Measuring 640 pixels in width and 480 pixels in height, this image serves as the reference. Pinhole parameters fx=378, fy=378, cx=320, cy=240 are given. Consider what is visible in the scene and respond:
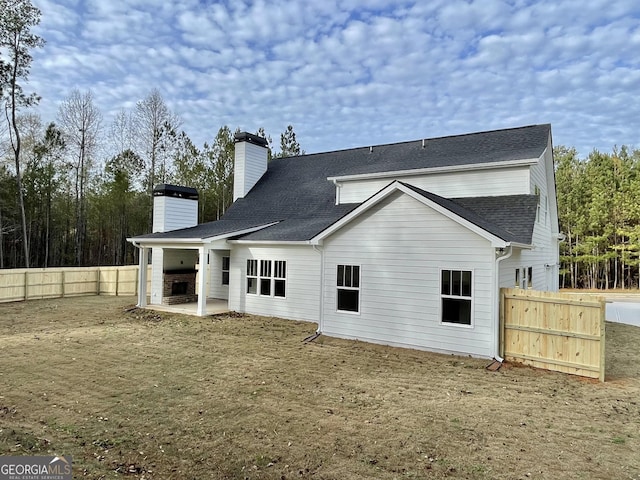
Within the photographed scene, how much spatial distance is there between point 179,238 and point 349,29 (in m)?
9.17

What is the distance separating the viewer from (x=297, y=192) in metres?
17.5

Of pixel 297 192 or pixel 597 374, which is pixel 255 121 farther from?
pixel 597 374

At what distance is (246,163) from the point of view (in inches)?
765

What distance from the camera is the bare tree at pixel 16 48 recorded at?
19.8 meters

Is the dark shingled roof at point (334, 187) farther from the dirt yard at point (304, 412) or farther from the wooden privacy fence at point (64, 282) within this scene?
the wooden privacy fence at point (64, 282)

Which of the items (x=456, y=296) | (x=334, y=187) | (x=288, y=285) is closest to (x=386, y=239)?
(x=456, y=296)

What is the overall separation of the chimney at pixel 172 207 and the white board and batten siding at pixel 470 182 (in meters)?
8.34

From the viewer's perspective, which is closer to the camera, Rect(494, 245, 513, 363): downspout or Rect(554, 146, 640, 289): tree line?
Rect(494, 245, 513, 363): downspout

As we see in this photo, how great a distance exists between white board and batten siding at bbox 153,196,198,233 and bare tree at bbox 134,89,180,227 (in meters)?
10.5

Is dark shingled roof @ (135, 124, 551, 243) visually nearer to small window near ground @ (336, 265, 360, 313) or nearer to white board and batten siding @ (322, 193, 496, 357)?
white board and batten siding @ (322, 193, 496, 357)

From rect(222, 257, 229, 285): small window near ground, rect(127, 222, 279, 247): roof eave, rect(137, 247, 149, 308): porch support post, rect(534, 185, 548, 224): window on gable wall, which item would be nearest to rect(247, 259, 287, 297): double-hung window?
rect(127, 222, 279, 247): roof eave

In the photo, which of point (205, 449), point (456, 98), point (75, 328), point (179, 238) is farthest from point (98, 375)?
point (456, 98)

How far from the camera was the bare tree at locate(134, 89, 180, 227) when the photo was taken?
25312 mm

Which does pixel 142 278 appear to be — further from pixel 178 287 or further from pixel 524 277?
pixel 524 277
